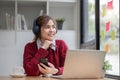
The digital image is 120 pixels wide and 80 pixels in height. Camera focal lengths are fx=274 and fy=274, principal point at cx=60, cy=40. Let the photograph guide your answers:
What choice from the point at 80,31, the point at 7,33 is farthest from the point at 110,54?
the point at 7,33

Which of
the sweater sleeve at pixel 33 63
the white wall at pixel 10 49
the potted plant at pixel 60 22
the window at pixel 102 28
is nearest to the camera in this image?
the sweater sleeve at pixel 33 63

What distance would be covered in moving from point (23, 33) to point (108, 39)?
131cm

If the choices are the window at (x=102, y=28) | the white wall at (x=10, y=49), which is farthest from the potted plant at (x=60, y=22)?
the white wall at (x=10, y=49)

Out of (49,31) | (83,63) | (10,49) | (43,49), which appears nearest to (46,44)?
(43,49)

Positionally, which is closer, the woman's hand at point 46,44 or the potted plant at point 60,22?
the woman's hand at point 46,44

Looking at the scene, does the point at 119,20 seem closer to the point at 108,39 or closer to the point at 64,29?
the point at 108,39

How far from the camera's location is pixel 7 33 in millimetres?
4043

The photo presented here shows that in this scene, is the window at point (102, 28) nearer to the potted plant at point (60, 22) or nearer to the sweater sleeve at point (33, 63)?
the potted plant at point (60, 22)

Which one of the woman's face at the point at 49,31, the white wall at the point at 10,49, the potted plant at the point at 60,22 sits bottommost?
the white wall at the point at 10,49

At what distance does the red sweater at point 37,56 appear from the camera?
2.28 meters

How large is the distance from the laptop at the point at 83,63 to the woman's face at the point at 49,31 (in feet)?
2.15

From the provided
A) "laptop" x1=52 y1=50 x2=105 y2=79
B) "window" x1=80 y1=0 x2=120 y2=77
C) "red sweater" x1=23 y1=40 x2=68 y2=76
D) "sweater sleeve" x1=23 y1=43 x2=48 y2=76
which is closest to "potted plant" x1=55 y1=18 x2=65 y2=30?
"window" x1=80 y1=0 x2=120 y2=77

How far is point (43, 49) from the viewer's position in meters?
2.29

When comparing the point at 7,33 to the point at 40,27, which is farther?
the point at 7,33
